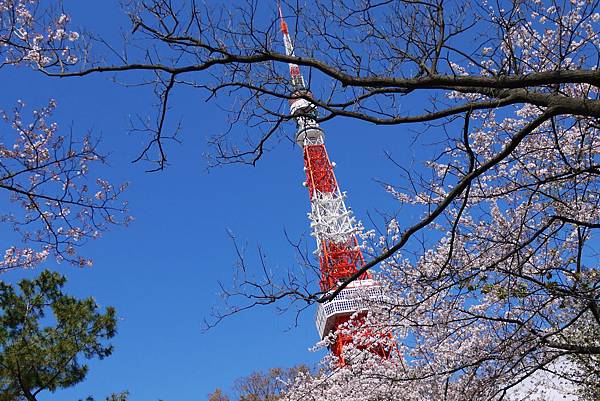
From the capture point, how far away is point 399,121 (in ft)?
9.04

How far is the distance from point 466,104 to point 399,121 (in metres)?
0.33

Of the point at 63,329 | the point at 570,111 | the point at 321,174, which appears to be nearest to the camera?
the point at 570,111

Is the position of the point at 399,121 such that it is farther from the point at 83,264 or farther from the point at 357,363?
the point at 357,363

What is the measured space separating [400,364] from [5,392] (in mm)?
6060

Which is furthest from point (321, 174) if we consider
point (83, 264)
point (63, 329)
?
point (83, 264)

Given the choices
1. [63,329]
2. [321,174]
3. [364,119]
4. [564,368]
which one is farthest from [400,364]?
[321,174]

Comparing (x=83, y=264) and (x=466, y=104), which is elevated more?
(x=83, y=264)

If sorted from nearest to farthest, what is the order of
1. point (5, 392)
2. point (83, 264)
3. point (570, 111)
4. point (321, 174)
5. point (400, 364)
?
point (570, 111)
point (83, 264)
point (5, 392)
point (400, 364)
point (321, 174)

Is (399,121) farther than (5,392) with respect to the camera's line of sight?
No

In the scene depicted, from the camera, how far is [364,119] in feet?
9.21

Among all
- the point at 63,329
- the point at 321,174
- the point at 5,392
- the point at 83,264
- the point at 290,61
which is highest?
Result: the point at 321,174

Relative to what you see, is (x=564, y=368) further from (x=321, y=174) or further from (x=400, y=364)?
(x=321, y=174)

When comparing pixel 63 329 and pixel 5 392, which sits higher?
pixel 63 329

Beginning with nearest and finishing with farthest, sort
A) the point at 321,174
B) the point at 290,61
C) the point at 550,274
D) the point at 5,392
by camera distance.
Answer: the point at 290,61, the point at 550,274, the point at 5,392, the point at 321,174
